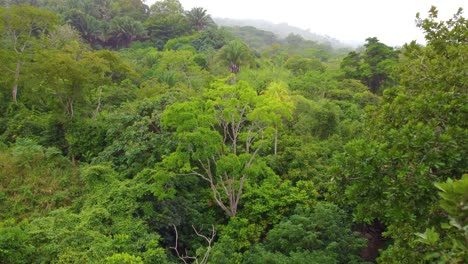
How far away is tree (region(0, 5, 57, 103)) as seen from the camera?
1284cm

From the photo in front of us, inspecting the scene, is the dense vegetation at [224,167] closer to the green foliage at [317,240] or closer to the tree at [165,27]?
the green foliage at [317,240]

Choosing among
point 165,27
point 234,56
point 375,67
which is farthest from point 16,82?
point 165,27

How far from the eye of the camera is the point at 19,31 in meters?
13.9

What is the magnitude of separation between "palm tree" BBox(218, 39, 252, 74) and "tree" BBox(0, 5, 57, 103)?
10.2 metres

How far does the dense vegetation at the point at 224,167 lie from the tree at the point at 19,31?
0.19 feet

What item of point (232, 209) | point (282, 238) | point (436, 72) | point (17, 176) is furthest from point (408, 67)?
point (17, 176)

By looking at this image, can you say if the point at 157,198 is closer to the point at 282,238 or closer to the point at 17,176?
the point at 282,238

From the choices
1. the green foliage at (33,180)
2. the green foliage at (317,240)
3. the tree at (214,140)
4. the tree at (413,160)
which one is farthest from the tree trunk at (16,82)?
the tree at (413,160)

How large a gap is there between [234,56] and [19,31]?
11.7m

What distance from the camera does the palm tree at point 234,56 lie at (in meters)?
21.0

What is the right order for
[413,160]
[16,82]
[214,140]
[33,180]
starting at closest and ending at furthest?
[413,160], [214,140], [33,180], [16,82]

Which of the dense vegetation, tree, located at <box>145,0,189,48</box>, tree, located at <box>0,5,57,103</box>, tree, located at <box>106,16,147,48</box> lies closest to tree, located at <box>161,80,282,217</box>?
the dense vegetation

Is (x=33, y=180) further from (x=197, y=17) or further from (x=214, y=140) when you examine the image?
(x=197, y=17)

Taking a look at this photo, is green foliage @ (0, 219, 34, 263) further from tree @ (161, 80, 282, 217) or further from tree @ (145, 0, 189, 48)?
tree @ (145, 0, 189, 48)
